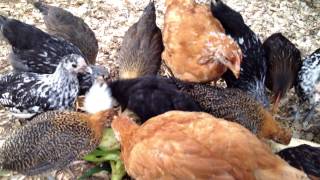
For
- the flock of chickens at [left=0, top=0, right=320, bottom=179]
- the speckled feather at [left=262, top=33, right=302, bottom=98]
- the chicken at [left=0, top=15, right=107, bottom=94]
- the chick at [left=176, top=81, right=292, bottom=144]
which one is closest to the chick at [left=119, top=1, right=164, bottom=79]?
the flock of chickens at [left=0, top=0, right=320, bottom=179]

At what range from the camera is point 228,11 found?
3.69 metres

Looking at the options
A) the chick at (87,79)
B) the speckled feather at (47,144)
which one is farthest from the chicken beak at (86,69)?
the speckled feather at (47,144)

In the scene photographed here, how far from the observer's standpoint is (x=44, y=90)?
324 cm

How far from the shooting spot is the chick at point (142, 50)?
3.62 metres

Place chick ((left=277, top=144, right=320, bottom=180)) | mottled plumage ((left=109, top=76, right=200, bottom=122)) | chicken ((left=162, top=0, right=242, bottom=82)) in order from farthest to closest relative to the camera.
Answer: chicken ((left=162, top=0, right=242, bottom=82)) < mottled plumage ((left=109, top=76, right=200, bottom=122)) < chick ((left=277, top=144, right=320, bottom=180))

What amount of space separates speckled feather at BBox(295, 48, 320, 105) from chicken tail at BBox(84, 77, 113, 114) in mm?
1454

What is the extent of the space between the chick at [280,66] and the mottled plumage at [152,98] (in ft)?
2.48

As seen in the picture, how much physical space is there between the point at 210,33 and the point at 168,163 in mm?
1289

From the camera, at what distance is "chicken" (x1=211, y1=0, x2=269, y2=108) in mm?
3449

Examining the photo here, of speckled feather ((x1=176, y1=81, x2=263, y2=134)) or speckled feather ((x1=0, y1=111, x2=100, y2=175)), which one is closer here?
speckled feather ((x1=0, y1=111, x2=100, y2=175))

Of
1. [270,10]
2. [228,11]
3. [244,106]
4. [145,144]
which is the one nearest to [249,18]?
[270,10]

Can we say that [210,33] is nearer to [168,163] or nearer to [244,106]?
[244,106]

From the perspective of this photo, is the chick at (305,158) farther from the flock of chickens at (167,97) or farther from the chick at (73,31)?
the chick at (73,31)

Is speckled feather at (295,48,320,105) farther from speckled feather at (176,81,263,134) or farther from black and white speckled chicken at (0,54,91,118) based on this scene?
black and white speckled chicken at (0,54,91,118)
